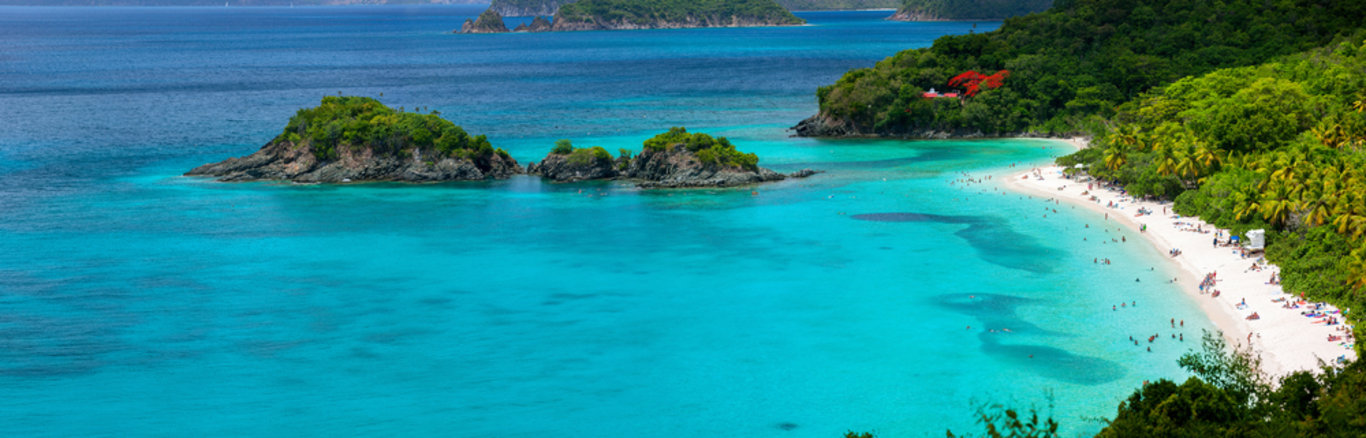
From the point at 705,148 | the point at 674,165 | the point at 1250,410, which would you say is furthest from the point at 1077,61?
the point at 1250,410

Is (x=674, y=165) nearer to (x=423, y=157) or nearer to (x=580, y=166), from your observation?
(x=580, y=166)

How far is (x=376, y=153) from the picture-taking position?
96.3 meters

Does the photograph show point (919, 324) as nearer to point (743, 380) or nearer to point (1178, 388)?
point (743, 380)

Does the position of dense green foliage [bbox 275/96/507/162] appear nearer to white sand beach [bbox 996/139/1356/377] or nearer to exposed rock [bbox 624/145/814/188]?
exposed rock [bbox 624/145/814/188]

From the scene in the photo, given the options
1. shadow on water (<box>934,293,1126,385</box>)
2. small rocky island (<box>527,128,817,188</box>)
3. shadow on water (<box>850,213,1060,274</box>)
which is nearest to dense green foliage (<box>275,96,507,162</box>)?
small rocky island (<box>527,128,817,188</box>)

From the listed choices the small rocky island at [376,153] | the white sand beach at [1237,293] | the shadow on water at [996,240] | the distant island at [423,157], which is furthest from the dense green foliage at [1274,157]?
the small rocky island at [376,153]

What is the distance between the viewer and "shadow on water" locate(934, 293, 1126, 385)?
1825 inches

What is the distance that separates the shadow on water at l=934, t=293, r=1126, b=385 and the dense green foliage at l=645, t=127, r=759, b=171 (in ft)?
119

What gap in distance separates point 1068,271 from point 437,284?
35112mm

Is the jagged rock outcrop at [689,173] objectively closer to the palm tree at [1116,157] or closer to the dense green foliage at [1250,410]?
the palm tree at [1116,157]

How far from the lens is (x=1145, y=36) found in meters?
131

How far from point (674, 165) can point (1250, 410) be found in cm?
6064

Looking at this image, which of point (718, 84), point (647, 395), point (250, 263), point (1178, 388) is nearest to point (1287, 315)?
point (1178, 388)

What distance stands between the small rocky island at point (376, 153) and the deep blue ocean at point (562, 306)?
216 cm
